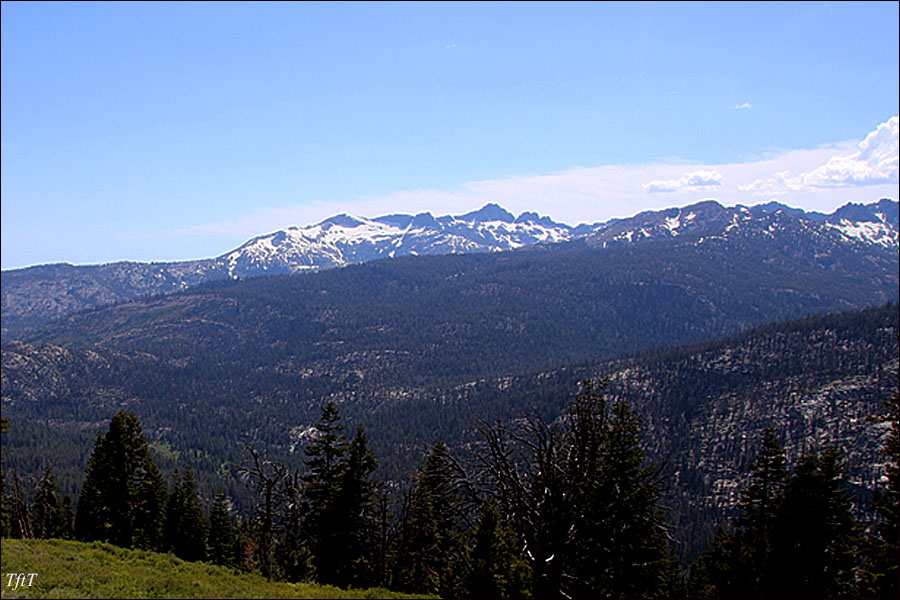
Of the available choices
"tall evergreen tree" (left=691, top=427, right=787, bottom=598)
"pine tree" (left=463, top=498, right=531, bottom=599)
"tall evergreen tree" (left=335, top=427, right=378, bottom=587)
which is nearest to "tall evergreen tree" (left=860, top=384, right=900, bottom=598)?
"tall evergreen tree" (left=691, top=427, right=787, bottom=598)

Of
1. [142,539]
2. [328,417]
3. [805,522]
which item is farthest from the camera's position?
[142,539]

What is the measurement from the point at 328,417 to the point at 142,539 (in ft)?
94.7

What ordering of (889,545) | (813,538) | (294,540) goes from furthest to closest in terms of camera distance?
(294,540) < (813,538) < (889,545)

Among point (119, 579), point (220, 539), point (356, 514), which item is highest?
point (119, 579)

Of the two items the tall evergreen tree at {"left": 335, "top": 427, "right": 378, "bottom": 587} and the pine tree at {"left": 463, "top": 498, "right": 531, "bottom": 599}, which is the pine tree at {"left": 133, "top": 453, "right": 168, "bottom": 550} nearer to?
the tall evergreen tree at {"left": 335, "top": 427, "right": 378, "bottom": 587}

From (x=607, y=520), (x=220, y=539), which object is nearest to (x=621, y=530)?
(x=607, y=520)

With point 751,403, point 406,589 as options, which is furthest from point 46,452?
point 751,403

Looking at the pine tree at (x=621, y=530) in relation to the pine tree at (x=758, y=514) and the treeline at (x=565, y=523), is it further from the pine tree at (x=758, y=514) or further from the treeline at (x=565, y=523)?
the pine tree at (x=758, y=514)

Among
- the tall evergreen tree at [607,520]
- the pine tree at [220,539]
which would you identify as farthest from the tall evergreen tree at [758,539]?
the pine tree at [220,539]

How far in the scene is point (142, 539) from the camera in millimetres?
50438

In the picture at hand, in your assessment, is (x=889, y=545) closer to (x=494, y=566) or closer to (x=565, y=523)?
(x=565, y=523)

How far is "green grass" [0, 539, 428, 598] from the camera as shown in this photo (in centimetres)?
1839

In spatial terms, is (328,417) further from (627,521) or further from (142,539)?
(142,539)

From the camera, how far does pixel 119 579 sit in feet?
64.8
